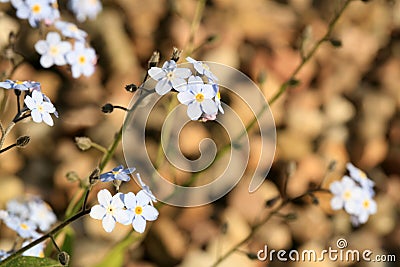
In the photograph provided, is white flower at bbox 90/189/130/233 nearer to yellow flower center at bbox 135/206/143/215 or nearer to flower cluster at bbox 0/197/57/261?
yellow flower center at bbox 135/206/143/215

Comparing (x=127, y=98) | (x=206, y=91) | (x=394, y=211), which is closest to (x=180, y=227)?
(x=127, y=98)

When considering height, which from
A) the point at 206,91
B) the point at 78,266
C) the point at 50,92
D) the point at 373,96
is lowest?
the point at 78,266

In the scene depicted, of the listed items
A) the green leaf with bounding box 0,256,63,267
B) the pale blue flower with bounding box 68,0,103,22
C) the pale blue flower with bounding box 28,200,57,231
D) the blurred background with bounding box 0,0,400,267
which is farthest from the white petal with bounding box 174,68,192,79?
the blurred background with bounding box 0,0,400,267

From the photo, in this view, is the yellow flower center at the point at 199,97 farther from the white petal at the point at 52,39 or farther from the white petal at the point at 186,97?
the white petal at the point at 52,39

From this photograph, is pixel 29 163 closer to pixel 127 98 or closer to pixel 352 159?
pixel 127 98

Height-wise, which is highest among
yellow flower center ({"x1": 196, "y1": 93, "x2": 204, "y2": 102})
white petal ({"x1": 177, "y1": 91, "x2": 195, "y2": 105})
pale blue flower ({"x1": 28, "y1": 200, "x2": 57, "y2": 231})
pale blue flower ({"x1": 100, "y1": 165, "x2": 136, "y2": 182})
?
yellow flower center ({"x1": 196, "y1": 93, "x2": 204, "y2": 102})

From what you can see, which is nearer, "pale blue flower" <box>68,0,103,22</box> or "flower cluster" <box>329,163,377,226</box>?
"flower cluster" <box>329,163,377,226</box>

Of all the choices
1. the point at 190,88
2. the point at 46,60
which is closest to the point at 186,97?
the point at 190,88
